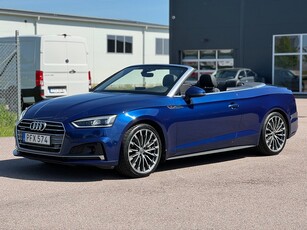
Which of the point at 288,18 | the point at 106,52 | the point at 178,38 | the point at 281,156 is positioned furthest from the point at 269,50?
the point at 281,156

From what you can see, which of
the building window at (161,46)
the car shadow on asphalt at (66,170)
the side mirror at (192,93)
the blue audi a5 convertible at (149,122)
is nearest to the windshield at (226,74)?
the building window at (161,46)

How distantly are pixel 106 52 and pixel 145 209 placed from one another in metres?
30.7

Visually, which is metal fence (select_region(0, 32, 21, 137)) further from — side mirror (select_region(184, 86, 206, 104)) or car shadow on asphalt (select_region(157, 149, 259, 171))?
side mirror (select_region(184, 86, 206, 104))

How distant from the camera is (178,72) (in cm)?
754

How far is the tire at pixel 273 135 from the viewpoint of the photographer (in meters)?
8.31

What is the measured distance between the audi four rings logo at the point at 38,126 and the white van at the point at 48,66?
7836 millimetres

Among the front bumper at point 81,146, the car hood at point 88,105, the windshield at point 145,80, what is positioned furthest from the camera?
the windshield at point 145,80

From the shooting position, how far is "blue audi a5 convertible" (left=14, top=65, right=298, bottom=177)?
6.33m

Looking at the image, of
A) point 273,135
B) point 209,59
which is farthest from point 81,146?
point 209,59

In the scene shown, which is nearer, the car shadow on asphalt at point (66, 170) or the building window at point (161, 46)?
the car shadow on asphalt at point (66, 170)

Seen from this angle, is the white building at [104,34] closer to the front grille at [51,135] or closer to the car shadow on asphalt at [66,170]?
the car shadow on asphalt at [66,170]

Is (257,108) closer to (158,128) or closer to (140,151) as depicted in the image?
(158,128)

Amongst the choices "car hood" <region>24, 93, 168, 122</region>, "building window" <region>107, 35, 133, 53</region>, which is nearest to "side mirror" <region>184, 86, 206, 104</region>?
"car hood" <region>24, 93, 168, 122</region>

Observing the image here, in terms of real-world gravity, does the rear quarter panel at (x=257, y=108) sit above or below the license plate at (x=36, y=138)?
above
